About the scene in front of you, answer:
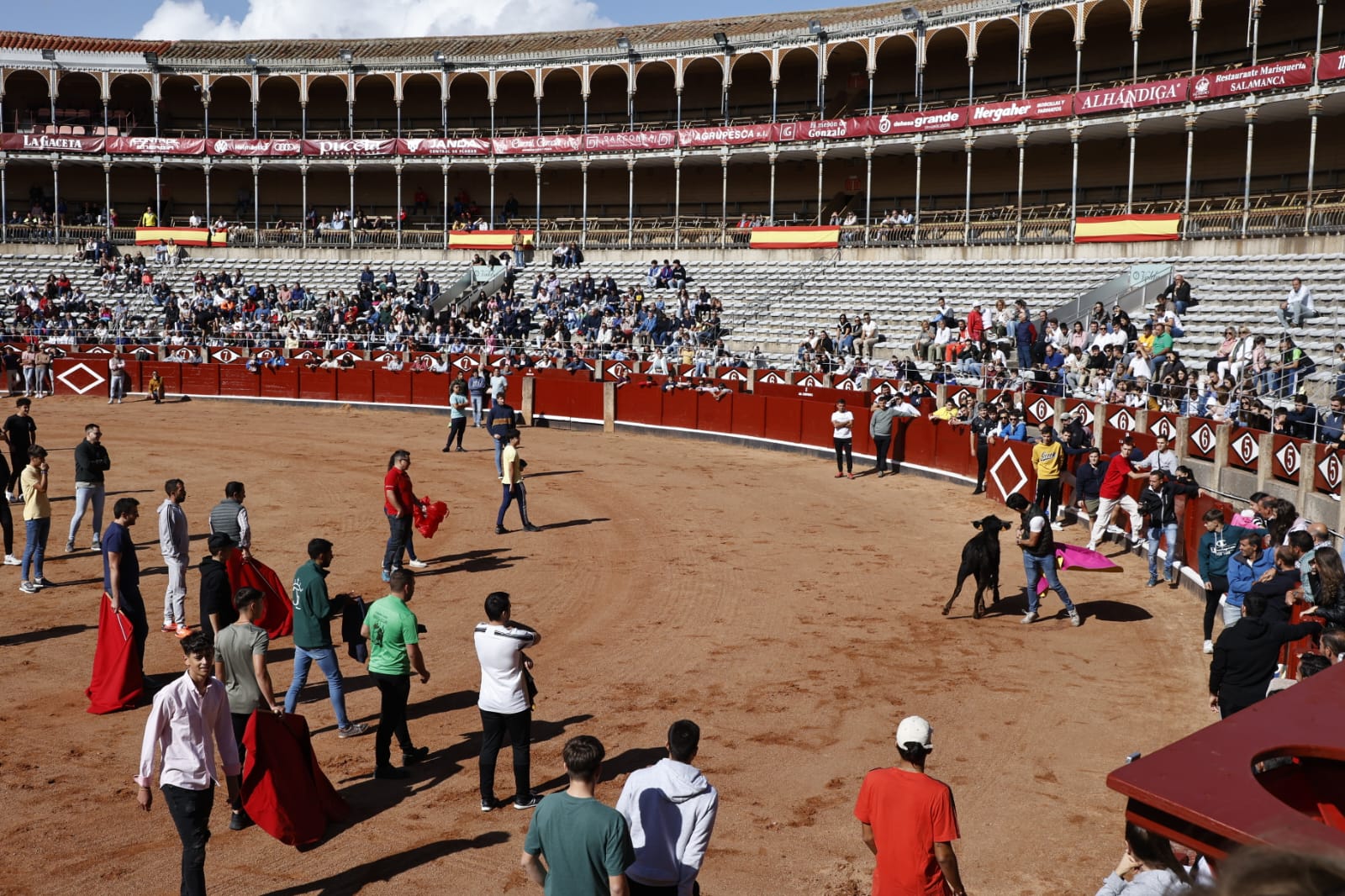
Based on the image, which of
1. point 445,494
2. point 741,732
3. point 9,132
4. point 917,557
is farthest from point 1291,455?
point 9,132

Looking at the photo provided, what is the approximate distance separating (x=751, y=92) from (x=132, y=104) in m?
29.8

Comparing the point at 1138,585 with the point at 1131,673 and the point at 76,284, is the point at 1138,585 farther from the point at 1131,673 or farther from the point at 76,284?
the point at 76,284

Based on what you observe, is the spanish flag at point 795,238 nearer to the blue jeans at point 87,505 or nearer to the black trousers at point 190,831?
the blue jeans at point 87,505

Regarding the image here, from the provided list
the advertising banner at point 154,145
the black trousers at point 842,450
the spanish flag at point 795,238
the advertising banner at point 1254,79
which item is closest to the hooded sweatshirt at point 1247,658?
the black trousers at point 842,450

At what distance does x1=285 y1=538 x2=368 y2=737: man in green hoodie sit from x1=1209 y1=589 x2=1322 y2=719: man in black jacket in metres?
6.53

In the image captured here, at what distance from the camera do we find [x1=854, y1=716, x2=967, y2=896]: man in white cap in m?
5.30

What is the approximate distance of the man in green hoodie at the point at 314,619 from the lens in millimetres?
9016

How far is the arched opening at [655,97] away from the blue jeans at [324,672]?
45.0 meters

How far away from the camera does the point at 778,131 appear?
4462 centimetres

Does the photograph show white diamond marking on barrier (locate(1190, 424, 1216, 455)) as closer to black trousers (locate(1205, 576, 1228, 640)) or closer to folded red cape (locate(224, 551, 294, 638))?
→ black trousers (locate(1205, 576, 1228, 640))

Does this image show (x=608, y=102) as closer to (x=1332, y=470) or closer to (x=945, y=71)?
(x=945, y=71)

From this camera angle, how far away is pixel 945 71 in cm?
4569

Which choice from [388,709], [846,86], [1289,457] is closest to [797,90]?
[846,86]

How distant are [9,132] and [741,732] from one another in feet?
176
